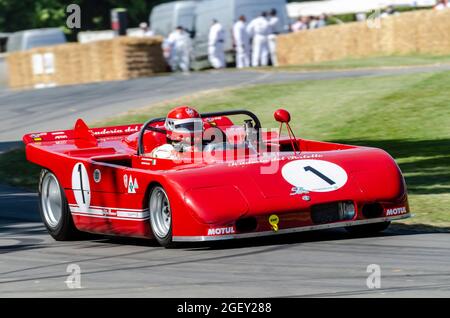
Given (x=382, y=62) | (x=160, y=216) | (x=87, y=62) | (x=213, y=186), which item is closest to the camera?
(x=213, y=186)

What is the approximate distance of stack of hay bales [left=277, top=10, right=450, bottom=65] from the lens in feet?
108

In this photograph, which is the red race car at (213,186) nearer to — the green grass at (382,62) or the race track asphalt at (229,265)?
the race track asphalt at (229,265)

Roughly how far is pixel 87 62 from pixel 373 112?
50.0 ft

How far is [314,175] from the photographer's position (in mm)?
9469

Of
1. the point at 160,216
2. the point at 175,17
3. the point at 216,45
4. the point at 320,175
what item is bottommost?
the point at 216,45

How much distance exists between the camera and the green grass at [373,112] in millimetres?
15961

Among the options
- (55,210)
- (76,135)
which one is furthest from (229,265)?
(76,135)

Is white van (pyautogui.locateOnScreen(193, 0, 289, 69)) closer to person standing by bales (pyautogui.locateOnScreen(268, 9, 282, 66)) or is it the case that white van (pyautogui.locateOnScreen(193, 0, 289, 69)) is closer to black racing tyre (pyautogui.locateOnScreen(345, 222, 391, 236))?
person standing by bales (pyautogui.locateOnScreen(268, 9, 282, 66))

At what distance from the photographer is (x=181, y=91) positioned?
85.3 feet

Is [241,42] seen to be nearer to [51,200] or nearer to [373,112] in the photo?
[373,112]

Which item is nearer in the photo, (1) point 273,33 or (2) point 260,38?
(2) point 260,38

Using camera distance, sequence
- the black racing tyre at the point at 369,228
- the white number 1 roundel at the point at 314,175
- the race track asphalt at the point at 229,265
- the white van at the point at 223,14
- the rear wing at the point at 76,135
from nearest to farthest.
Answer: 1. the race track asphalt at the point at 229,265
2. the white number 1 roundel at the point at 314,175
3. the black racing tyre at the point at 369,228
4. the rear wing at the point at 76,135
5. the white van at the point at 223,14

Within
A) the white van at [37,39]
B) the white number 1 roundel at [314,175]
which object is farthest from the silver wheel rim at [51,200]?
the white van at [37,39]
